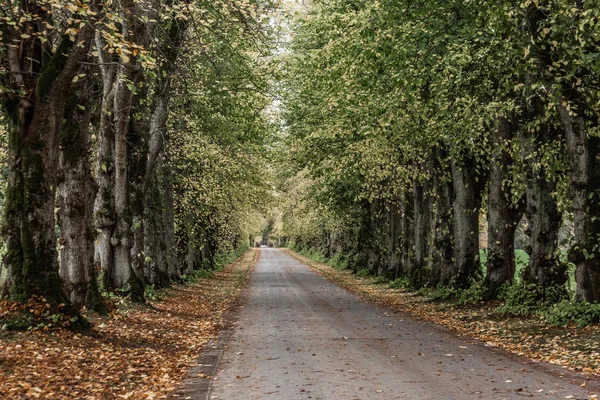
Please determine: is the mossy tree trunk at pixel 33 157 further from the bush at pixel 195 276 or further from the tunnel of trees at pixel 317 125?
the bush at pixel 195 276

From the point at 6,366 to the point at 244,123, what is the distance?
2227cm

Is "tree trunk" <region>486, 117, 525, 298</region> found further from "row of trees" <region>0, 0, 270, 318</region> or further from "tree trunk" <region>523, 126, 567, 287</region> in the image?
"row of trees" <region>0, 0, 270, 318</region>

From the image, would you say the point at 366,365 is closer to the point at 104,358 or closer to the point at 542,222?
the point at 104,358

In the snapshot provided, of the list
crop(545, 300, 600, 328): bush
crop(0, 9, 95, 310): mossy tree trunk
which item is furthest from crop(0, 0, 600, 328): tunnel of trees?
crop(545, 300, 600, 328): bush

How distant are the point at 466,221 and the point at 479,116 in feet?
21.5

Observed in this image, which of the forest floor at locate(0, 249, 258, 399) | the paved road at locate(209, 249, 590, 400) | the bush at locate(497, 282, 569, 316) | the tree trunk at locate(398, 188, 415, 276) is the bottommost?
the paved road at locate(209, 249, 590, 400)

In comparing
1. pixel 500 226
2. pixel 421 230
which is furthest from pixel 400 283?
pixel 500 226

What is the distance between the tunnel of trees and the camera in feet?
41.6

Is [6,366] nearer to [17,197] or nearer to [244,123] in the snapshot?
[17,197]

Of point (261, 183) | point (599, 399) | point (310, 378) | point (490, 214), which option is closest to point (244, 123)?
point (261, 183)

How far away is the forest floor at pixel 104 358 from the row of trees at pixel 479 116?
8.45m

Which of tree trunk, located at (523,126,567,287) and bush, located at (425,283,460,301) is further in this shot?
bush, located at (425,283,460,301)

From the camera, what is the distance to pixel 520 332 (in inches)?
632

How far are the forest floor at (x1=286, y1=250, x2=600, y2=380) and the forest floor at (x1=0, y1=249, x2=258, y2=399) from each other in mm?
6421
